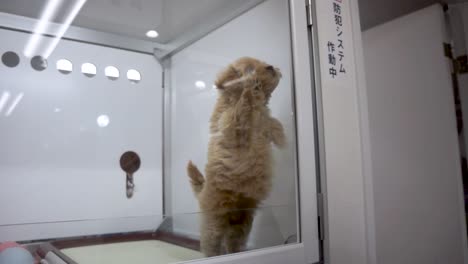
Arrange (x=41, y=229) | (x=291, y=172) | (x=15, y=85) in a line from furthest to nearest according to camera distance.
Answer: (x=15, y=85)
(x=291, y=172)
(x=41, y=229)

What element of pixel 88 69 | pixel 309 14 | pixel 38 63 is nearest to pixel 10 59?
pixel 38 63

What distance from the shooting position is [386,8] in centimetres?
151

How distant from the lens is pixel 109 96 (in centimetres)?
107

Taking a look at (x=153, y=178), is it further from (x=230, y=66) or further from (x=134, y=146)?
(x=230, y=66)

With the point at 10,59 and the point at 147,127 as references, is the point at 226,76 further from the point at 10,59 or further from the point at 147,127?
the point at 10,59

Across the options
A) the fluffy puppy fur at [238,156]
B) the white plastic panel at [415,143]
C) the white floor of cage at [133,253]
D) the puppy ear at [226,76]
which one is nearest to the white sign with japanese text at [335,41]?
the fluffy puppy fur at [238,156]

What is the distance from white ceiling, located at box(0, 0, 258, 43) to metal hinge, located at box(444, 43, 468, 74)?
3.46 ft

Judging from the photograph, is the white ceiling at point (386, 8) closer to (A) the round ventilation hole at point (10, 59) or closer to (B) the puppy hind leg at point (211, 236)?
(B) the puppy hind leg at point (211, 236)

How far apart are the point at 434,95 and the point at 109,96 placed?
1.39 meters

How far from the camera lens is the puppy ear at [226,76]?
2.91 ft

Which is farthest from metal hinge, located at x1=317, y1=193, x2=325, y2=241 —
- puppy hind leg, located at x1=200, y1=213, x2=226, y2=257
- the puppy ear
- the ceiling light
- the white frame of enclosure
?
the ceiling light

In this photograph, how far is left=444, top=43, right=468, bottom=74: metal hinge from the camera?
56.6 inches

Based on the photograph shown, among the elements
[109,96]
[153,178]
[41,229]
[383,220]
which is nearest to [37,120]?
[109,96]

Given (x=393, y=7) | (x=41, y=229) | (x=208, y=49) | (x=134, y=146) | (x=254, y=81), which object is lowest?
(x=41, y=229)
